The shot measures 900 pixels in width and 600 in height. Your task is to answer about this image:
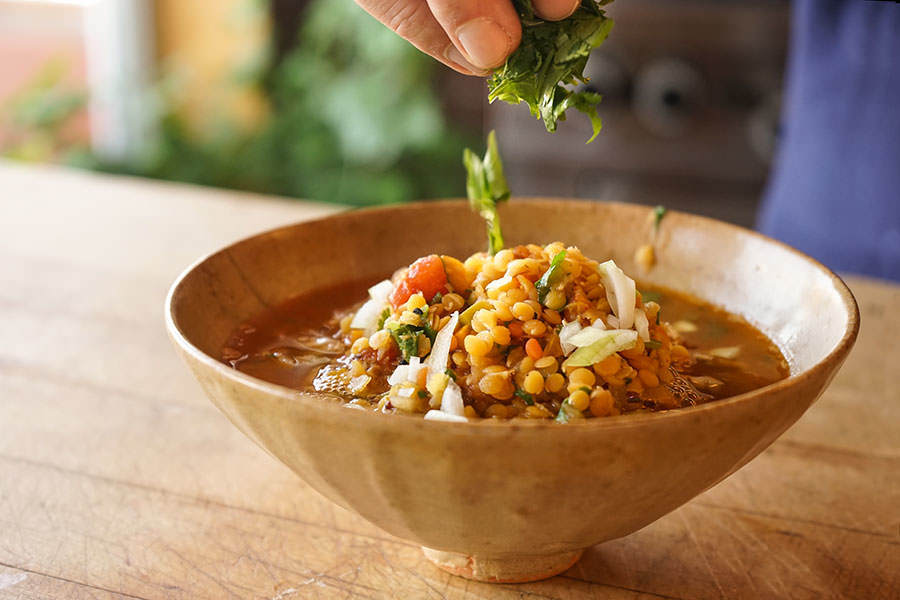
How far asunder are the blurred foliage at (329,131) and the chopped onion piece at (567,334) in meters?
4.00

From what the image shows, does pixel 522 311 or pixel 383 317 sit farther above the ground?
pixel 522 311

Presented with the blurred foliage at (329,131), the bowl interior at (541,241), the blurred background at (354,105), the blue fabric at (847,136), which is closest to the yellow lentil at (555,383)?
the bowl interior at (541,241)

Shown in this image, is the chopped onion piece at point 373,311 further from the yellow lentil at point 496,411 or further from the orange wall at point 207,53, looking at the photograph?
the orange wall at point 207,53

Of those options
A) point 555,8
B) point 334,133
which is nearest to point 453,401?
point 555,8

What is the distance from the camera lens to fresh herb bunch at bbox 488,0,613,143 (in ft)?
4.98

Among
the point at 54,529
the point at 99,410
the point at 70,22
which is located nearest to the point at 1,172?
the point at 99,410

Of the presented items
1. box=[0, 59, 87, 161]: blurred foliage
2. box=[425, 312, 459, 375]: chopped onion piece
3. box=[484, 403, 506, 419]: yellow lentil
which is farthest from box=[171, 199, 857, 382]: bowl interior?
box=[0, 59, 87, 161]: blurred foliage

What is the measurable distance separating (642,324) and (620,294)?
6 centimetres

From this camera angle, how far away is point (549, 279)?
4.71 ft

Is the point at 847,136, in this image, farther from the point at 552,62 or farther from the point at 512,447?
the point at 512,447

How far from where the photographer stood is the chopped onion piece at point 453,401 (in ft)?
4.24

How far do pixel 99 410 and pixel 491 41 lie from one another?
1124 mm

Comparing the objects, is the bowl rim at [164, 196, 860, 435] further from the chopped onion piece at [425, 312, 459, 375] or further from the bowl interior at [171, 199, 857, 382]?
the chopped onion piece at [425, 312, 459, 375]

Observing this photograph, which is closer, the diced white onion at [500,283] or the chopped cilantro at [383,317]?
the diced white onion at [500,283]
